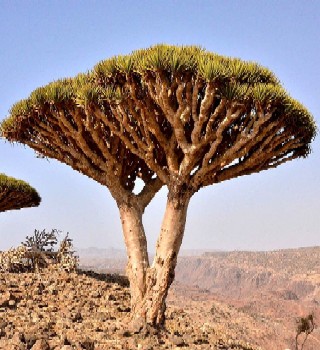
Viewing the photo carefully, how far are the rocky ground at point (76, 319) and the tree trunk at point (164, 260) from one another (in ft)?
1.46

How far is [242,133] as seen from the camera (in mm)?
7551

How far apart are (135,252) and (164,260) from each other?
3.03 feet

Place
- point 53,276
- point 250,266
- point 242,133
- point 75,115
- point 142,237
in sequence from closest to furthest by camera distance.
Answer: point 242,133, point 75,115, point 142,237, point 53,276, point 250,266

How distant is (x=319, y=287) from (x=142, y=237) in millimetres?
56145

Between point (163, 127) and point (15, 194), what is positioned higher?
point (163, 127)

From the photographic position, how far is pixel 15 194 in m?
16.6

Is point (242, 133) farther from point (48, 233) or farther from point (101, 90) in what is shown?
point (48, 233)

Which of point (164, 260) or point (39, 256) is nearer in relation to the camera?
point (164, 260)

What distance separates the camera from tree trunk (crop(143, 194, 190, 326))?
310 inches

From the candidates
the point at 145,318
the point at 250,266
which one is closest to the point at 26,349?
the point at 145,318

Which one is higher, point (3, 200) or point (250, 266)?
point (3, 200)

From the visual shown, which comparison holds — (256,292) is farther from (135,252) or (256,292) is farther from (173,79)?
(173,79)

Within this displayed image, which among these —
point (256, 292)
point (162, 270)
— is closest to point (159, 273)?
point (162, 270)

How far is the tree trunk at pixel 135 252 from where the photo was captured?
8.30m
